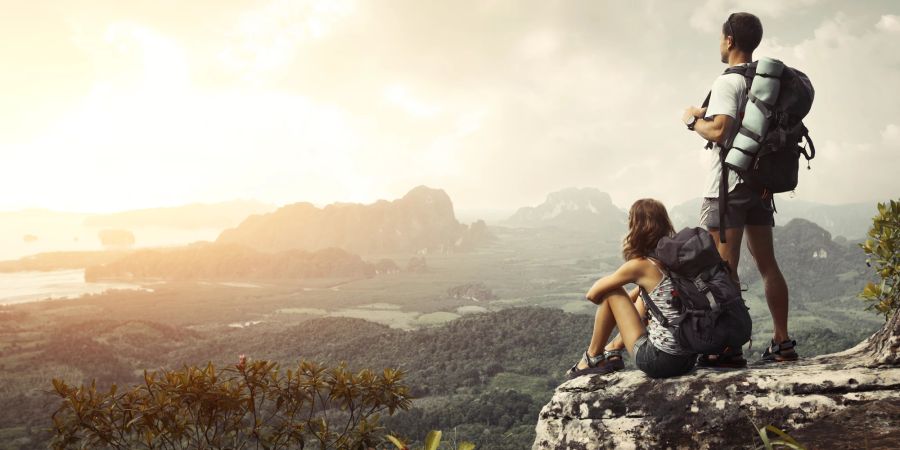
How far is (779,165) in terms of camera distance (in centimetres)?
416

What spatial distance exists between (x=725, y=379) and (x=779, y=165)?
1.89 m

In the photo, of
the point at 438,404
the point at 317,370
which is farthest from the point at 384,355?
the point at 317,370

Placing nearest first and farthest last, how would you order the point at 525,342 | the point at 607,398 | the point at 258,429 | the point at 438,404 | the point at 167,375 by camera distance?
the point at 607,398, the point at 167,375, the point at 258,429, the point at 438,404, the point at 525,342

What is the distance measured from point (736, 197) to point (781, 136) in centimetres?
60

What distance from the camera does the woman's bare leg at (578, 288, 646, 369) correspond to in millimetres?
4234

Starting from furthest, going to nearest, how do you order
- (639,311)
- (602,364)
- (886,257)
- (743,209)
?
(886,257), (639,311), (602,364), (743,209)

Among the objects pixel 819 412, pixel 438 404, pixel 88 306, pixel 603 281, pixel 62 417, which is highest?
pixel 603 281

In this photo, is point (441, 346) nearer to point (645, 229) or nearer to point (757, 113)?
point (645, 229)

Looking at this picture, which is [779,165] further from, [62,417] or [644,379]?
[62,417]

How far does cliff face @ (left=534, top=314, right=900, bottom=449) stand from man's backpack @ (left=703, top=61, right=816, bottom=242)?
1.29 meters

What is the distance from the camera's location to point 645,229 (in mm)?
4242

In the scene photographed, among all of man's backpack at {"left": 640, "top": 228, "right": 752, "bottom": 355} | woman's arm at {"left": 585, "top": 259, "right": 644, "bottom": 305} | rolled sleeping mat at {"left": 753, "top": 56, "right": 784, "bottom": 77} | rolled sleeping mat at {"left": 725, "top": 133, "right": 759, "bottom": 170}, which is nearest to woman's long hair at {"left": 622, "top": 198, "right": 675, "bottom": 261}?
woman's arm at {"left": 585, "top": 259, "right": 644, "bottom": 305}

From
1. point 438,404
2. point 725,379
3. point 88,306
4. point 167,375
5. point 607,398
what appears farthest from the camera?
point 88,306

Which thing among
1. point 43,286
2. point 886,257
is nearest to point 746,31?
point 886,257
